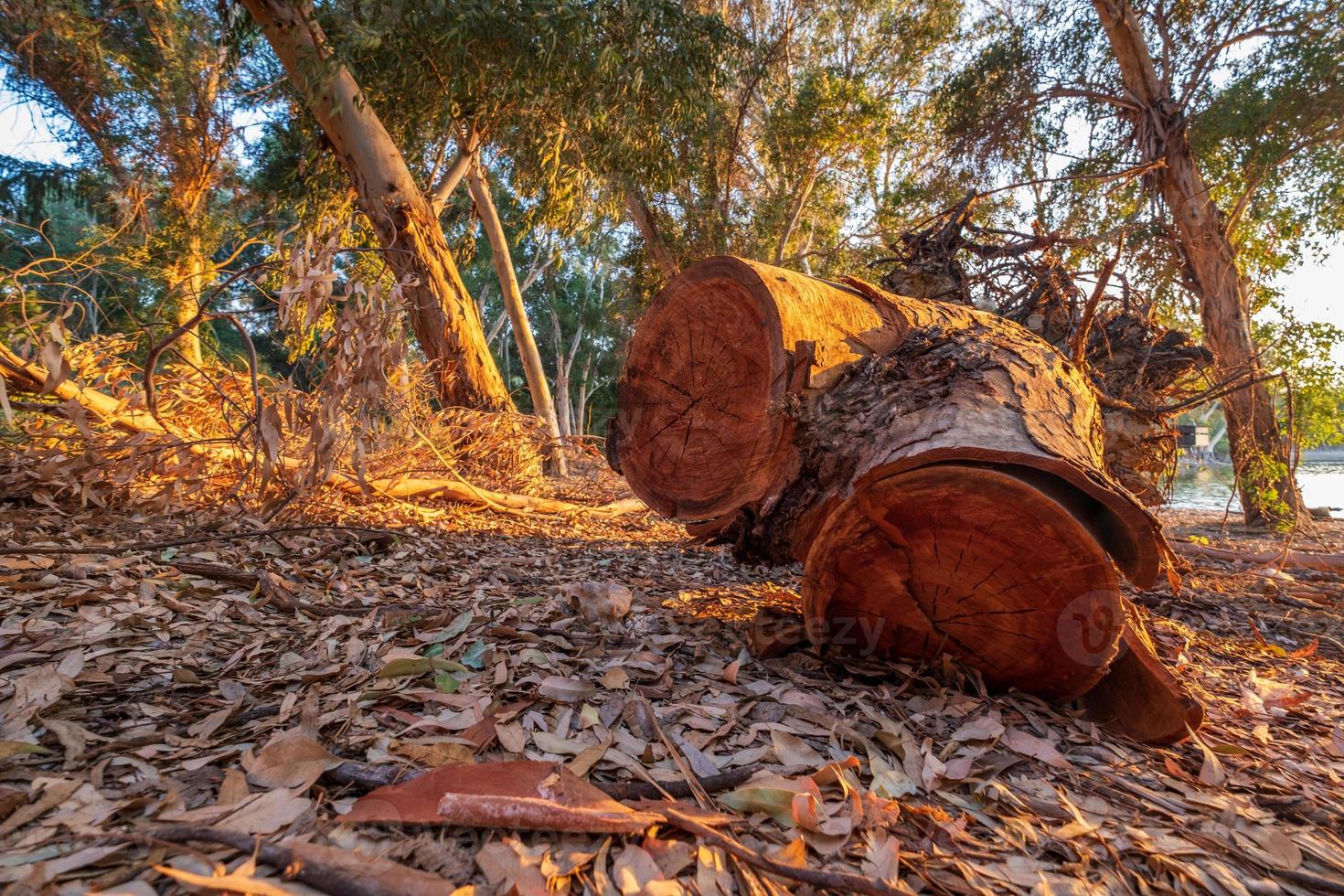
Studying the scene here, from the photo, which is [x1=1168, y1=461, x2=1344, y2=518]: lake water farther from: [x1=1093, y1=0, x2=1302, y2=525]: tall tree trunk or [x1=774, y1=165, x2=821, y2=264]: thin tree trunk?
[x1=774, y1=165, x2=821, y2=264]: thin tree trunk

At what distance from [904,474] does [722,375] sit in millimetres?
874

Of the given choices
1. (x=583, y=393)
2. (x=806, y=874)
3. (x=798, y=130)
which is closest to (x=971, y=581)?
(x=806, y=874)

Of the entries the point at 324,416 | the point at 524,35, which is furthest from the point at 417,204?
the point at 324,416

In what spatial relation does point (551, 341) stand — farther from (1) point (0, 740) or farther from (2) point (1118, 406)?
(1) point (0, 740)

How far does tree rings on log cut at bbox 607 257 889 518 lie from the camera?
1.88 meters

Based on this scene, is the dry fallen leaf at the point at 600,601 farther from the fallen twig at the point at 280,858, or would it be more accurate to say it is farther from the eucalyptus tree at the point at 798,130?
the eucalyptus tree at the point at 798,130

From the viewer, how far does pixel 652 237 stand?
364 inches

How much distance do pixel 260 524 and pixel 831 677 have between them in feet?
7.37

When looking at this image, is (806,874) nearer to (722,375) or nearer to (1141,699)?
(1141,699)

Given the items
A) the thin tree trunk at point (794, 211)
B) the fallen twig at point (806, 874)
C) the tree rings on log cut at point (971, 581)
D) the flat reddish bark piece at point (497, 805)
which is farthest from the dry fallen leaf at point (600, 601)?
the thin tree trunk at point (794, 211)

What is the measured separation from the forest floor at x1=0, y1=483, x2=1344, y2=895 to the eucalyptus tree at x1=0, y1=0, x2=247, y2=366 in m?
7.87

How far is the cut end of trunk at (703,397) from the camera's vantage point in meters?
1.97

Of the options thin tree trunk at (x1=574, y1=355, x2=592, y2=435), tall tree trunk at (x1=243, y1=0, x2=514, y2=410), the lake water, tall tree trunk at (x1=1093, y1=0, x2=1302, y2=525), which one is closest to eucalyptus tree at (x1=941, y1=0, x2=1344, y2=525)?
tall tree trunk at (x1=1093, y1=0, x2=1302, y2=525)

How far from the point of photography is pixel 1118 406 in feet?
9.78
